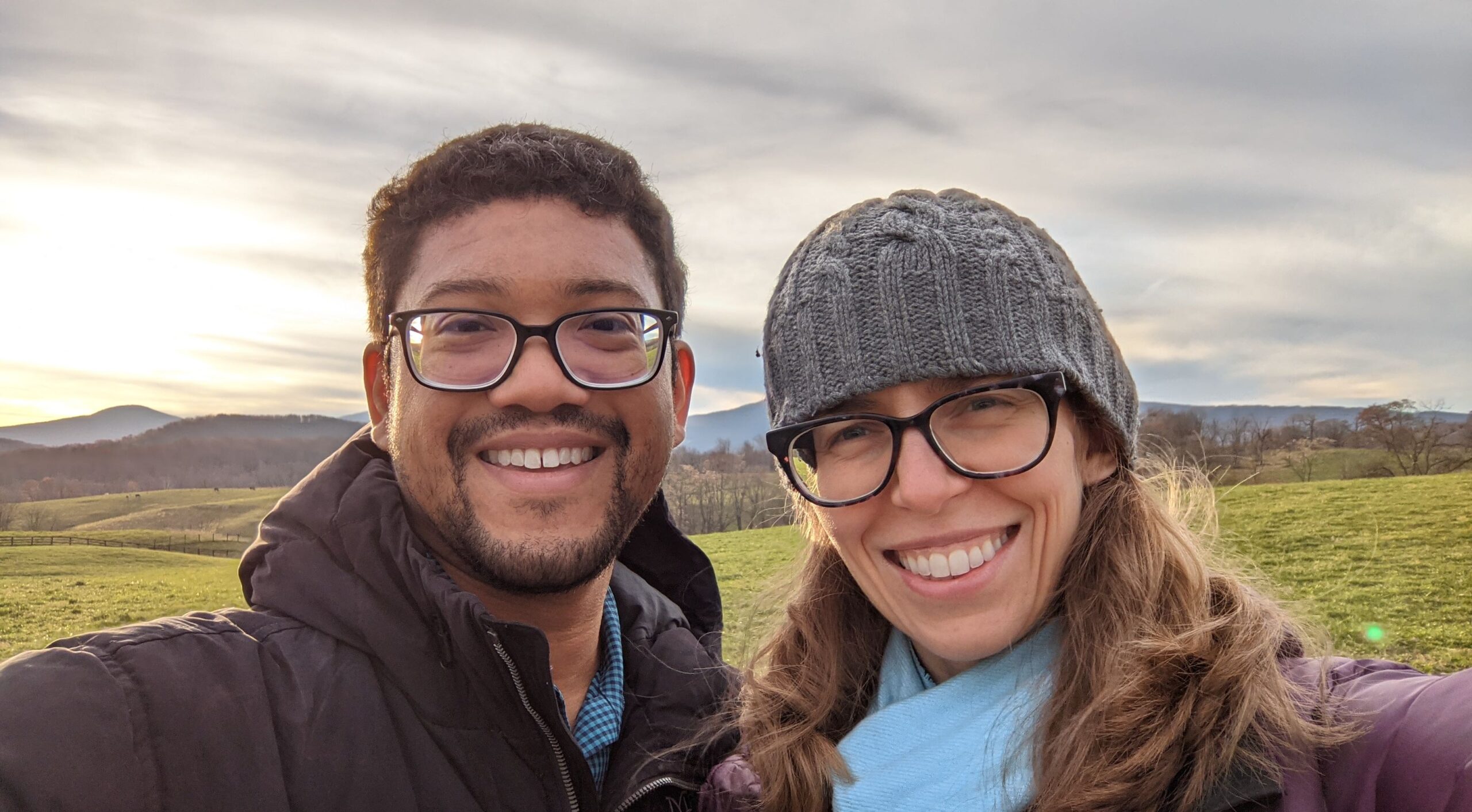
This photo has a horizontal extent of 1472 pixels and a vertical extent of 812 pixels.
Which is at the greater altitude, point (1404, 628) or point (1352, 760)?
point (1352, 760)

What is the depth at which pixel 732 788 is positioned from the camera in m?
2.83

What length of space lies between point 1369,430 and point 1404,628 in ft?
146

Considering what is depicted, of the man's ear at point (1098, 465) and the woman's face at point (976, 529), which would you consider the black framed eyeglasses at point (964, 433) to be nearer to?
the woman's face at point (976, 529)

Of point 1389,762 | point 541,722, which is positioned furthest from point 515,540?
point 1389,762

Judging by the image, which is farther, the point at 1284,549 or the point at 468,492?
the point at 1284,549

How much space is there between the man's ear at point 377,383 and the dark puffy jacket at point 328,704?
0.16 metres

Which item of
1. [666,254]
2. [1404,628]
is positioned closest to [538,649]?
[666,254]

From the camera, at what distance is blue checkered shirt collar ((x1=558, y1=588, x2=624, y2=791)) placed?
9.88ft

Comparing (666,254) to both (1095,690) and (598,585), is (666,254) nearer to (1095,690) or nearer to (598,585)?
(598,585)

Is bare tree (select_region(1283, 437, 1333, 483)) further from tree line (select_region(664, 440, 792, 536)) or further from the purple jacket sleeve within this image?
the purple jacket sleeve

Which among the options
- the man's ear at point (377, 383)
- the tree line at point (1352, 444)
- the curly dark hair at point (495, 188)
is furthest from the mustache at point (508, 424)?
the tree line at point (1352, 444)

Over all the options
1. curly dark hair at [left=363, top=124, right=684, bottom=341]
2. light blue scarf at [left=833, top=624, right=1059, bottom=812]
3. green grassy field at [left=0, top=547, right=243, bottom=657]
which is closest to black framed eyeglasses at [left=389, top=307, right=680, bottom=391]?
curly dark hair at [left=363, top=124, right=684, bottom=341]

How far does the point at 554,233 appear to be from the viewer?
123 inches

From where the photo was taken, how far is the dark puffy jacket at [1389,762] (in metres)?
1.62
